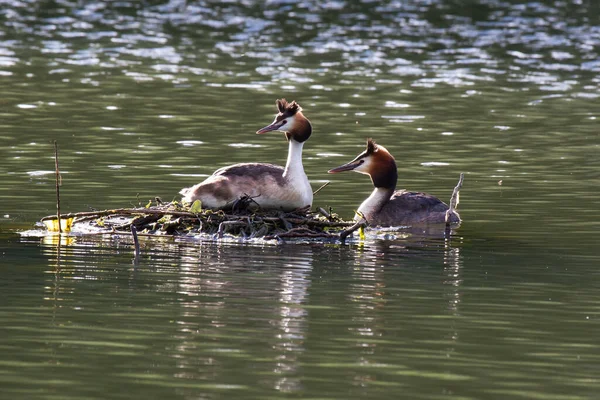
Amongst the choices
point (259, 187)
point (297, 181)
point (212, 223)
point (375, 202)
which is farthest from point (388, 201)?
point (212, 223)

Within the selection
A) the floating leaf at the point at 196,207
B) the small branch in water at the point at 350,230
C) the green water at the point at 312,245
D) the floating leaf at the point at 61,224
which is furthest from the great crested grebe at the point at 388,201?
the floating leaf at the point at 61,224

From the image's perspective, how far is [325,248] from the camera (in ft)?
51.7

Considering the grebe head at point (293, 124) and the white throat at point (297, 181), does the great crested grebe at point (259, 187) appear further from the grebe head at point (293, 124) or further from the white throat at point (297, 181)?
the grebe head at point (293, 124)

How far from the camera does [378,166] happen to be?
18.3m

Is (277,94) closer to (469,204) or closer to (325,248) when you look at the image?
(469,204)

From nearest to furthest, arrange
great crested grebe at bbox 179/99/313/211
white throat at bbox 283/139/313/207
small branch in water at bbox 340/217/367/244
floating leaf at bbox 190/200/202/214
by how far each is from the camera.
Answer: small branch in water at bbox 340/217/367/244, floating leaf at bbox 190/200/202/214, great crested grebe at bbox 179/99/313/211, white throat at bbox 283/139/313/207

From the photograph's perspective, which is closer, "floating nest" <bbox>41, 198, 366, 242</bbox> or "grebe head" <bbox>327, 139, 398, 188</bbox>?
"floating nest" <bbox>41, 198, 366, 242</bbox>

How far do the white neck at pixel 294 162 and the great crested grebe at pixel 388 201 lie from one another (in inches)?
46.2

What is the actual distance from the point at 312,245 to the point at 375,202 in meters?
2.60

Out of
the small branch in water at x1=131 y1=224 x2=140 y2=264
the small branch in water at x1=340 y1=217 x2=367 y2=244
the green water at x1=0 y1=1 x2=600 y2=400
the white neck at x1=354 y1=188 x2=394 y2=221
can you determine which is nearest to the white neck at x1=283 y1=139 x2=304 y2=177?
the small branch in water at x1=340 y1=217 x2=367 y2=244

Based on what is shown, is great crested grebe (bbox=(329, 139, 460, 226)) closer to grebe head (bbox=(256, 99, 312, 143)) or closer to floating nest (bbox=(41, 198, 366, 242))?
grebe head (bbox=(256, 99, 312, 143))

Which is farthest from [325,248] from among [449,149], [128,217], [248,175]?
[449,149]

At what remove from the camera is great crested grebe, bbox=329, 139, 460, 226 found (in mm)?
18219

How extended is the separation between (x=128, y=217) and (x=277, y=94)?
17134mm
